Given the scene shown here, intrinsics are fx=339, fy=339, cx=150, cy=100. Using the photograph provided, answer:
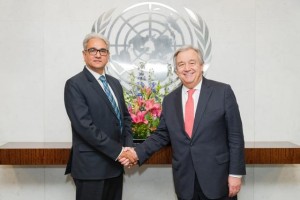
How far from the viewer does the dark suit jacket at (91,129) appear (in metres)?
2.30

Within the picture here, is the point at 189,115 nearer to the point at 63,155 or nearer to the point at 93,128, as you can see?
the point at 93,128

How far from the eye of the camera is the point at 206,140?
2234mm

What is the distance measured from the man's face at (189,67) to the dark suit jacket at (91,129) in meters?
0.56

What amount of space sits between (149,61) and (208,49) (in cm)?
58

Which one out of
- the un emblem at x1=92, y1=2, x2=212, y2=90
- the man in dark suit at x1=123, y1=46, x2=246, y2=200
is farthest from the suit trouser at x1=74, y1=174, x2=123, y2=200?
the un emblem at x1=92, y1=2, x2=212, y2=90

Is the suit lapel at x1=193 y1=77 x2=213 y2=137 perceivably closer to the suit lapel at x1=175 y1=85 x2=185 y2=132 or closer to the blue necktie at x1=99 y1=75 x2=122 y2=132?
the suit lapel at x1=175 y1=85 x2=185 y2=132

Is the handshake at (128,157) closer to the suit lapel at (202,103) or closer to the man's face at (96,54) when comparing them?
the suit lapel at (202,103)

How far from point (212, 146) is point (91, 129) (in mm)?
814

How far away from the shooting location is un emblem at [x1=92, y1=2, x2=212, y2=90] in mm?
3273

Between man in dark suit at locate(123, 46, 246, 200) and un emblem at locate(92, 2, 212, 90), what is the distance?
3.11 ft

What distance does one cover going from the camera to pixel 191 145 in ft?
7.38

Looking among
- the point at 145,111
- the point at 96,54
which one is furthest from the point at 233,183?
the point at 96,54

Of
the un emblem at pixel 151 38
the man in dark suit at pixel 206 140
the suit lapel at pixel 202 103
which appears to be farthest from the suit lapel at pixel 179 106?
the un emblem at pixel 151 38

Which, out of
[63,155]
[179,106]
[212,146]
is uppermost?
[179,106]
